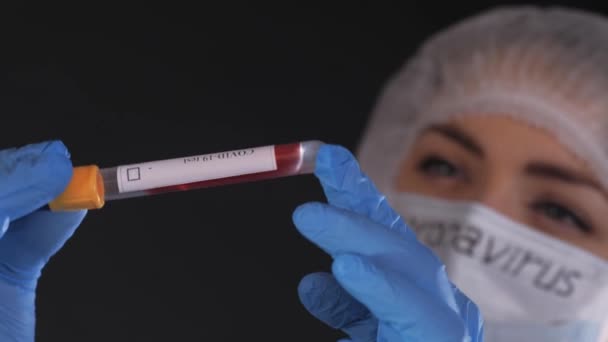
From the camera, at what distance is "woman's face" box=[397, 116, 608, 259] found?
1.37m

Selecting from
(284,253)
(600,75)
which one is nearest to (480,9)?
(600,75)

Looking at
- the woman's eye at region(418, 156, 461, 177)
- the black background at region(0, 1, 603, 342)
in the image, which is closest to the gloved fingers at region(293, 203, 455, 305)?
the woman's eye at region(418, 156, 461, 177)

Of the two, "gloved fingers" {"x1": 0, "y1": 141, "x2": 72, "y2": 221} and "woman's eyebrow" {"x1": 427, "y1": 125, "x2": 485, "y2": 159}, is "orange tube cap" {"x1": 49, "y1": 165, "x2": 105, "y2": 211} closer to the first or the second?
"gloved fingers" {"x1": 0, "y1": 141, "x2": 72, "y2": 221}

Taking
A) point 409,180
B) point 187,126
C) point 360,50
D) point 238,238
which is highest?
point 360,50

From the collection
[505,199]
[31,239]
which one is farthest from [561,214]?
[31,239]

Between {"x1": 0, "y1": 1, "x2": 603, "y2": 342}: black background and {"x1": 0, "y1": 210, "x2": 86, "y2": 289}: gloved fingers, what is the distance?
0.71 m

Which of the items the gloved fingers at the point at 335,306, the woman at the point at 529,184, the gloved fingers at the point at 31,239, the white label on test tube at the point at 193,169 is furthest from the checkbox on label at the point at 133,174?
the woman at the point at 529,184

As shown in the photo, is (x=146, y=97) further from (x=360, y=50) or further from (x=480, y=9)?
(x=480, y=9)

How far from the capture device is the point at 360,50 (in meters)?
1.93

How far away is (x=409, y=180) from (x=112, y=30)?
0.76 meters

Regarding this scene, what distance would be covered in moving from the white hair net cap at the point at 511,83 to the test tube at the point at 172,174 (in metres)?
0.68

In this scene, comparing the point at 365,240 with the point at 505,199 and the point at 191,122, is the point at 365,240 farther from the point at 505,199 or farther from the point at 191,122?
the point at 191,122

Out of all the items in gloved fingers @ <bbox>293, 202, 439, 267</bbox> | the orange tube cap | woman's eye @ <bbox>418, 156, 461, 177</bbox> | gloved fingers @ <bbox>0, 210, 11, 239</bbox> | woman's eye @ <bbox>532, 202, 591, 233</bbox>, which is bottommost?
woman's eye @ <bbox>532, 202, 591, 233</bbox>

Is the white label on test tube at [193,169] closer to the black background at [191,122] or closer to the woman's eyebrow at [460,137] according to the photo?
the woman's eyebrow at [460,137]
